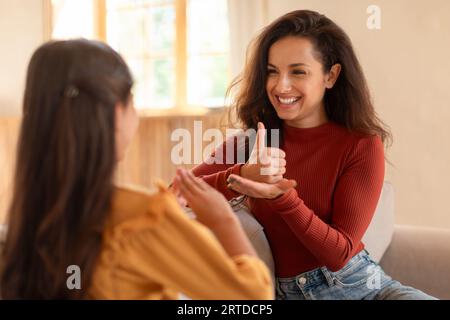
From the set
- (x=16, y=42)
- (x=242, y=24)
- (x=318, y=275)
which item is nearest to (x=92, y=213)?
(x=318, y=275)

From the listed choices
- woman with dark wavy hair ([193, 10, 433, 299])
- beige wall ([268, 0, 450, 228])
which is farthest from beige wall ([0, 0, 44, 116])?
woman with dark wavy hair ([193, 10, 433, 299])

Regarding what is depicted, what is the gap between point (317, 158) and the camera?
163 centimetres

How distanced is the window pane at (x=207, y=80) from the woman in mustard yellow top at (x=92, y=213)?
9.92 feet

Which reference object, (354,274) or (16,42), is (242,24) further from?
(354,274)

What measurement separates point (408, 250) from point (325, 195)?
406 millimetres

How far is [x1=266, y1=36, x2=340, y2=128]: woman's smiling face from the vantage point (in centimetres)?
161

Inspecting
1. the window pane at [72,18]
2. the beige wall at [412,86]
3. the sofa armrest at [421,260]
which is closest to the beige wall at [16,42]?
the window pane at [72,18]

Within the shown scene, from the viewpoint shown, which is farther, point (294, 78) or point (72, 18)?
point (72, 18)

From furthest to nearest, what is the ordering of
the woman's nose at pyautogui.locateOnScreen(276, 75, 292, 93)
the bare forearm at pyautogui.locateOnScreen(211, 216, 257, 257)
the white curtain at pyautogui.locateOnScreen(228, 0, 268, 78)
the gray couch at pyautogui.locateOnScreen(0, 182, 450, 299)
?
the white curtain at pyautogui.locateOnScreen(228, 0, 268, 78), the gray couch at pyautogui.locateOnScreen(0, 182, 450, 299), the woman's nose at pyautogui.locateOnScreen(276, 75, 292, 93), the bare forearm at pyautogui.locateOnScreen(211, 216, 257, 257)

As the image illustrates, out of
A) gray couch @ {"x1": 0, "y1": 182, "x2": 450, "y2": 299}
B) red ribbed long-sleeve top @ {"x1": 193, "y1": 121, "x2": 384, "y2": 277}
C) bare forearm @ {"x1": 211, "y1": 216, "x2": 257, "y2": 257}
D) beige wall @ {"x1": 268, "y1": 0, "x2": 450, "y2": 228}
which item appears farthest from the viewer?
beige wall @ {"x1": 268, "y1": 0, "x2": 450, "y2": 228}

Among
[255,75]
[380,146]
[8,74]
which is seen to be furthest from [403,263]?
[8,74]

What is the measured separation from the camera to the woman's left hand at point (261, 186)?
4.07 ft

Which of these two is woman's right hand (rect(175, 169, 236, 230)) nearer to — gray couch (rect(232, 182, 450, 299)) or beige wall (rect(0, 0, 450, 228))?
gray couch (rect(232, 182, 450, 299))

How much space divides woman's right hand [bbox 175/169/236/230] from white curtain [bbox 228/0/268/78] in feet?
8.22
